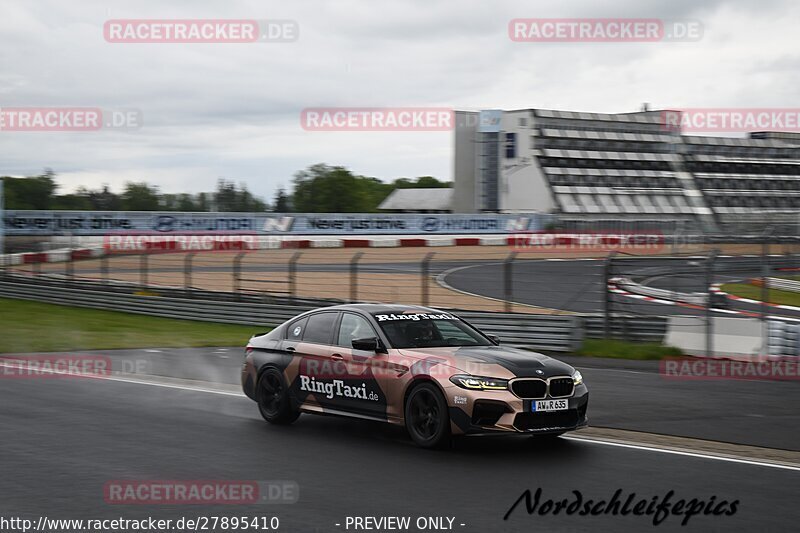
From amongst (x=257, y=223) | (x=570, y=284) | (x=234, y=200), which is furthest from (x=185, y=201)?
(x=570, y=284)

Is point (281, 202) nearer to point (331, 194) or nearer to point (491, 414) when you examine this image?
point (331, 194)

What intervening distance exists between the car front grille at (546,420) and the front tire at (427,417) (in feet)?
2.22

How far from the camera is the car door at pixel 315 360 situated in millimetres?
9906

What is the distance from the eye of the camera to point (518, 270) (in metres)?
41.3

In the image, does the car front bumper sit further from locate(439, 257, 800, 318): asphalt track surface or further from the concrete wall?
the concrete wall

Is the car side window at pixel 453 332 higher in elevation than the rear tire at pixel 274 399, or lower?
higher

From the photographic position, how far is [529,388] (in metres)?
8.51

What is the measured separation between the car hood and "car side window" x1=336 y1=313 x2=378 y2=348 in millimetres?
647

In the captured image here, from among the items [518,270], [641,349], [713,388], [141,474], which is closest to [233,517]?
[141,474]

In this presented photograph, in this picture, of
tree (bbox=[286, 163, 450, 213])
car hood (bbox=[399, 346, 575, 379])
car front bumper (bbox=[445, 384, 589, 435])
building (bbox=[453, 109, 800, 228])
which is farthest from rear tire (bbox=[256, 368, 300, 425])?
tree (bbox=[286, 163, 450, 213])

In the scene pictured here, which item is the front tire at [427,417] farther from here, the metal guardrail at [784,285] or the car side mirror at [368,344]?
the metal guardrail at [784,285]

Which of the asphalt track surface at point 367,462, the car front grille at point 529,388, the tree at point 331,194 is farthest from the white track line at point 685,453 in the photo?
Answer: the tree at point 331,194

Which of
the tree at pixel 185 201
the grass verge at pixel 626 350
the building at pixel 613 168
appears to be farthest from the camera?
the tree at pixel 185 201

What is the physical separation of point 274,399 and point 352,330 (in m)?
1.40
